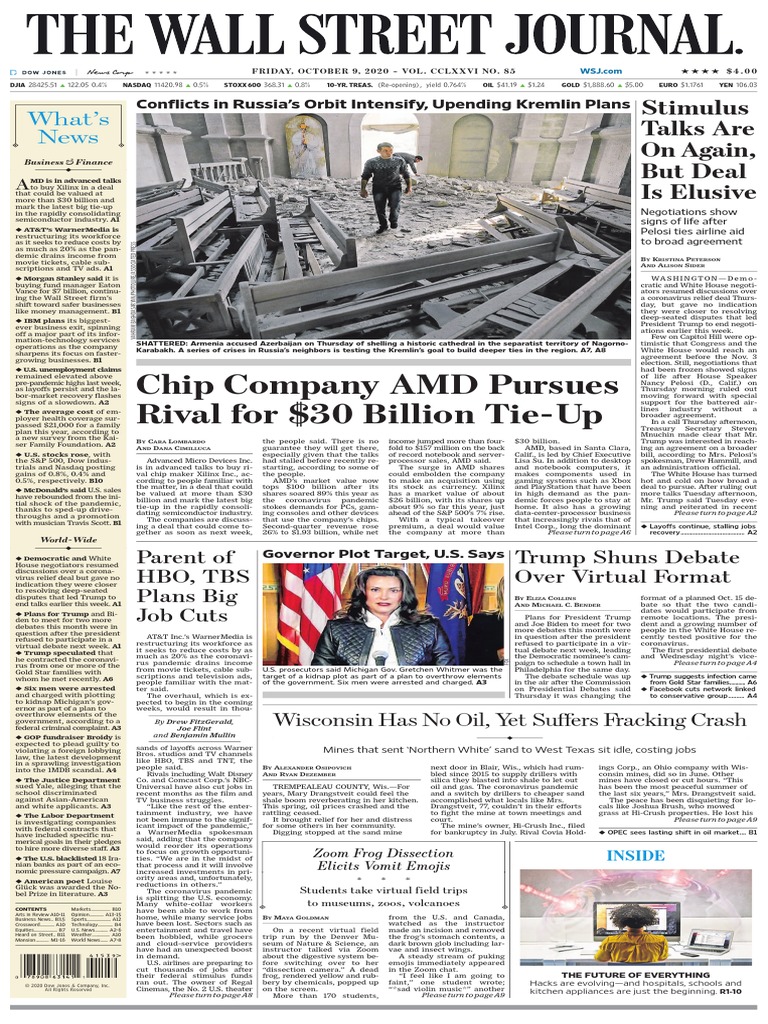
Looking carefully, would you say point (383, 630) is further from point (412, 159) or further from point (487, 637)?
point (412, 159)

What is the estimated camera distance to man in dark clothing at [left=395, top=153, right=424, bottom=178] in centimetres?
256

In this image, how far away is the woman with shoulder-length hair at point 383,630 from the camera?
7.23ft

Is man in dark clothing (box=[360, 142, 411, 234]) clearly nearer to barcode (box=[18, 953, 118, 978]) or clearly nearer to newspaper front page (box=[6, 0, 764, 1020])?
newspaper front page (box=[6, 0, 764, 1020])

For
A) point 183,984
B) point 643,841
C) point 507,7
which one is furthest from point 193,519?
point 507,7

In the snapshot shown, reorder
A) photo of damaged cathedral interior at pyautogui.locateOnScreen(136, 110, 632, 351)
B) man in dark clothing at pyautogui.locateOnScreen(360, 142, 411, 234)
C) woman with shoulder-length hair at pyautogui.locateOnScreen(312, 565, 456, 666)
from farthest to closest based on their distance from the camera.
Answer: man in dark clothing at pyautogui.locateOnScreen(360, 142, 411, 234) < photo of damaged cathedral interior at pyautogui.locateOnScreen(136, 110, 632, 351) < woman with shoulder-length hair at pyautogui.locateOnScreen(312, 565, 456, 666)

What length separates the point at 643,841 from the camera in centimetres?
227

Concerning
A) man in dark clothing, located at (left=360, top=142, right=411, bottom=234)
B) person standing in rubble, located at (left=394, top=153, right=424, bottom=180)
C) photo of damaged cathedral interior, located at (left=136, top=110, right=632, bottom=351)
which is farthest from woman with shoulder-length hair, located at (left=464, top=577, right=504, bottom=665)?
person standing in rubble, located at (left=394, top=153, right=424, bottom=180)

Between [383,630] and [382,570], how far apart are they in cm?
26

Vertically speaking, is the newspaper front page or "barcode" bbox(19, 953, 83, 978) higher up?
the newspaper front page

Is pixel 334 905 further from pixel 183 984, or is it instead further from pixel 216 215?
pixel 216 215

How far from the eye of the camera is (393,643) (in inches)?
87.3

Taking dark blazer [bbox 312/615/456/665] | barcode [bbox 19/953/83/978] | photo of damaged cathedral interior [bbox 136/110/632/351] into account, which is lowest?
barcode [bbox 19/953/83/978]

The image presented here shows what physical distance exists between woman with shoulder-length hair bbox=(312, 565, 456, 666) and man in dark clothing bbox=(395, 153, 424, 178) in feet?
6.53

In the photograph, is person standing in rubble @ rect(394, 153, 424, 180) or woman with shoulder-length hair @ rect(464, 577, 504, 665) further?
person standing in rubble @ rect(394, 153, 424, 180)
